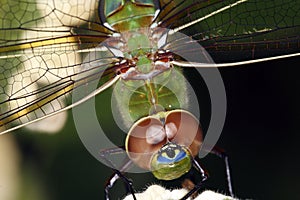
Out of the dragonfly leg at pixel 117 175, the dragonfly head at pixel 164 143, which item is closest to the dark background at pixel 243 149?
the dragonfly leg at pixel 117 175

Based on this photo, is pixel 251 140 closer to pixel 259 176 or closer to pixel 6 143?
pixel 259 176

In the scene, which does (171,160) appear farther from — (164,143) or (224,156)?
(224,156)

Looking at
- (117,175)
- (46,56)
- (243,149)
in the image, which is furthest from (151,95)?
(243,149)

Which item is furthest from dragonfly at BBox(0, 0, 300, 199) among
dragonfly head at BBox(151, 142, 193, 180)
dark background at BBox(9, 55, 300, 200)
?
dark background at BBox(9, 55, 300, 200)

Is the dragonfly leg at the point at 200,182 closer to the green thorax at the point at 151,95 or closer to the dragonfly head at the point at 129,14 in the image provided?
the green thorax at the point at 151,95

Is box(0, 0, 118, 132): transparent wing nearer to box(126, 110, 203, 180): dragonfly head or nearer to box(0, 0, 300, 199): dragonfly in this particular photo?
box(0, 0, 300, 199): dragonfly

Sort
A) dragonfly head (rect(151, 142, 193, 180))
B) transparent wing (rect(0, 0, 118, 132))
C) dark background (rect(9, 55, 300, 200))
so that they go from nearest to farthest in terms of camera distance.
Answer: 1. dragonfly head (rect(151, 142, 193, 180))
2. transparent wing (rect(0, 0, 118, 132))
3. dark background (rect(9, 55, 300, 200))

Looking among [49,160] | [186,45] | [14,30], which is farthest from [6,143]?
[186,45]
